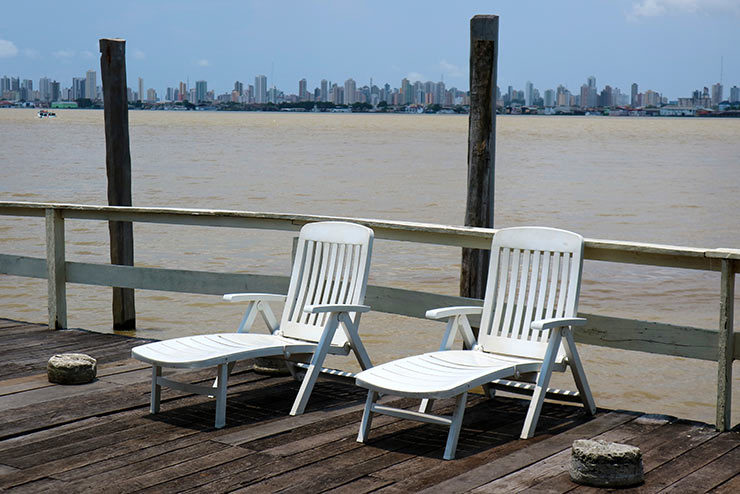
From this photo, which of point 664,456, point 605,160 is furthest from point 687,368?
point 605,160

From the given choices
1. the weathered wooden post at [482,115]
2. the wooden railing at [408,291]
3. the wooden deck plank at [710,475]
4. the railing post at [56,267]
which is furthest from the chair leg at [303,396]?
the railing post at [56,267]

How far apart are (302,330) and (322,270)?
0.37 meters

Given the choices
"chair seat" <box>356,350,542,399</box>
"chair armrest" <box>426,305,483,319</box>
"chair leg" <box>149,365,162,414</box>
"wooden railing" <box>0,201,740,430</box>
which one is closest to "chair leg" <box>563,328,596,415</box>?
"chair seat" <box>356,350,542,399</box>

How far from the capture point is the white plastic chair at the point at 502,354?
13.7 ft

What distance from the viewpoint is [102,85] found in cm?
832

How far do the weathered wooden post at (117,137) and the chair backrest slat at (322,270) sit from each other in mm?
3270

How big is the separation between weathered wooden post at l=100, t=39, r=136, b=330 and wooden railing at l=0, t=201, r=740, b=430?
4.44 feet

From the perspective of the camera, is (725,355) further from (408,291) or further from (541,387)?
(408,291)

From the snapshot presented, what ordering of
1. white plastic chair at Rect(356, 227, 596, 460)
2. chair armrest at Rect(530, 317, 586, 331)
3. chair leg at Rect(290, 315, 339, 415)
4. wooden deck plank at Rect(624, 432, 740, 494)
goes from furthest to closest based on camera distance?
1. chair leg at Rect(290, 315, 339, 415)
2. chair armrest at Rect(530, 317, 586, 331)
3. white plastic chair at Rect(356, 227, 596, 460)
4. wooden deck plank at Rect(624, 432, 740, 494)

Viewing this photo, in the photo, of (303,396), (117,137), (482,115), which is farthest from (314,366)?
(117,137)

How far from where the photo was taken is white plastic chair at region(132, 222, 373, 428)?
4.60 m

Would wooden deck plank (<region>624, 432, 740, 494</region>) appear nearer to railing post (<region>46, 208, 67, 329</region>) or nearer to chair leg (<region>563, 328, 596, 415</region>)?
chair leg (<region>563, 328, 596, 415</region>)

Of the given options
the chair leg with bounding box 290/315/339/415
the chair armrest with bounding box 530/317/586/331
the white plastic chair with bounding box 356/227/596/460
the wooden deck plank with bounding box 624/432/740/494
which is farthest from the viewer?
the chair leg with bounding box 290/315/339/415

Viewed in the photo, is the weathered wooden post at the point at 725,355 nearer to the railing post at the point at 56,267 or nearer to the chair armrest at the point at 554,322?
the chair armrest at the point at 554,322
